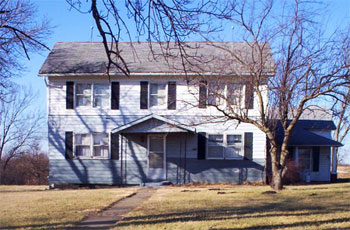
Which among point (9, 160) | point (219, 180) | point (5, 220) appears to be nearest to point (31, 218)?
point (5, 220)

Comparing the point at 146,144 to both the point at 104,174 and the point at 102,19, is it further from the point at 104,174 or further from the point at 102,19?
the point at 102,19

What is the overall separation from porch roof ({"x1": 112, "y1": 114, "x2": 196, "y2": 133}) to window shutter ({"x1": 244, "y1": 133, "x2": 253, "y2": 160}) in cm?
280

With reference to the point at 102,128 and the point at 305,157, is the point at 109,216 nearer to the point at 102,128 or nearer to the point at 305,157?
the point at 102,128

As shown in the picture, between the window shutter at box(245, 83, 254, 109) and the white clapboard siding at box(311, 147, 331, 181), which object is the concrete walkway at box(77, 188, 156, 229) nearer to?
the window shutter at box(245, 83, 254, 109)

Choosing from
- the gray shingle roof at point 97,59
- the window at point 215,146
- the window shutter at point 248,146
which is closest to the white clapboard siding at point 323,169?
the window shutter at point 248,146

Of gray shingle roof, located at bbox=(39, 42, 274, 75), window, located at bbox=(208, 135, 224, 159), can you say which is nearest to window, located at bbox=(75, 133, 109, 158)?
gray shingle roof, located at bbox=(39, 42, 274, 75)

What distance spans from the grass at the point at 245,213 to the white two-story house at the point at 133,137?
6.25 metres

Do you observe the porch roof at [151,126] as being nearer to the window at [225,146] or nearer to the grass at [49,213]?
the window at [225,146]

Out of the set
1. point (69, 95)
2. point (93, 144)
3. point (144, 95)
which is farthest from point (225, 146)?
point (69, 95)

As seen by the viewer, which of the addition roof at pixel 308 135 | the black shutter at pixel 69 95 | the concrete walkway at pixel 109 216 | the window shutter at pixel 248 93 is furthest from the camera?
the addition roof at pixel 308 135

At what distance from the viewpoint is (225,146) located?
738 inches

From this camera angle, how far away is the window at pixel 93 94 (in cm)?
1894

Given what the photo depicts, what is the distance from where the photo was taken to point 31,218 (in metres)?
8.80

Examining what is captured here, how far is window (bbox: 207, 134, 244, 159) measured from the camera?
1872 cm
